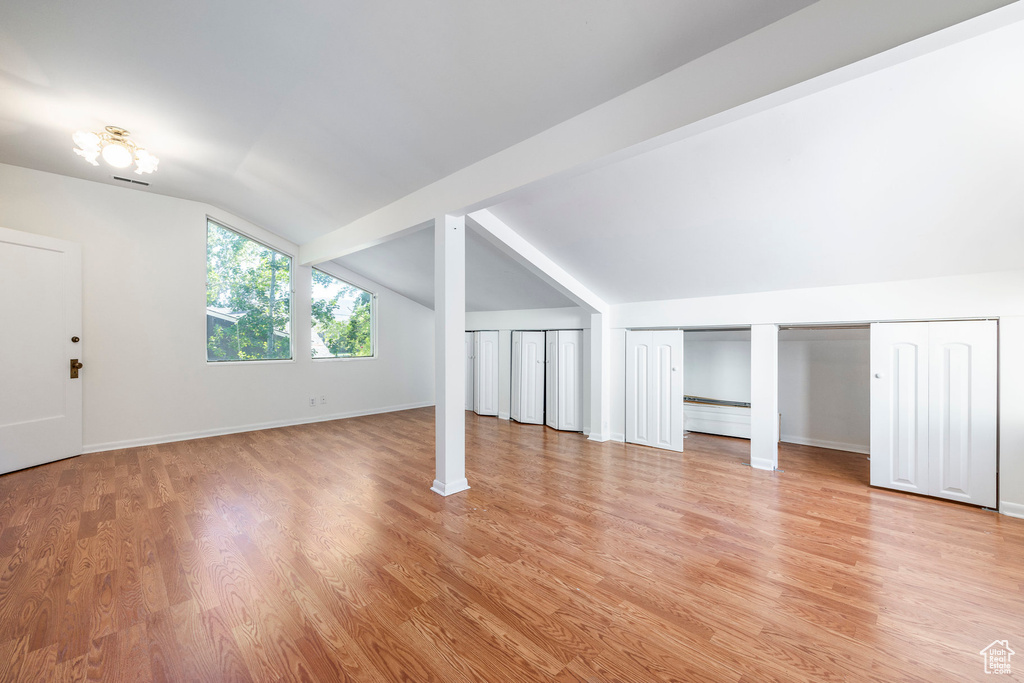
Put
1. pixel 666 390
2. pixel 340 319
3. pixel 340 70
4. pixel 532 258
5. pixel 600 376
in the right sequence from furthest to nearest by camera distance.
Answer: pixel 340 319 → pixel 600 376 → pixel 666 390 → pixel 532 258 → pixel 340 70

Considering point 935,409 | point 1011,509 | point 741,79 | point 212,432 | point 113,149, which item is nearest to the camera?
point 741,79

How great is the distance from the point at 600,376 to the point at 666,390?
2.65 feet

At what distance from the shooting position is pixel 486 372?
6.84 m

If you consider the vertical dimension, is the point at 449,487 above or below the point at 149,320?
below

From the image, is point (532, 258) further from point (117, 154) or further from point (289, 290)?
point (289, 290)

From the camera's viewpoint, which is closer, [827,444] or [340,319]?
[827,444]

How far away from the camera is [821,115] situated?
2084 mm

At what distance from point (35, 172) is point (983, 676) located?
785 cm

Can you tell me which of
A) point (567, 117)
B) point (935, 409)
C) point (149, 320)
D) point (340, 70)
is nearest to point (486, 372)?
point (149, 320)

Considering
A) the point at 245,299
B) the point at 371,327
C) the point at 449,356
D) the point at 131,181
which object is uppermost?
the point at 131,181

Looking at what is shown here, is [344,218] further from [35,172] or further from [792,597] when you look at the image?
[792,597]

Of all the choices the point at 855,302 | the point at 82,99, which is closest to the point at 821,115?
the point at 855,302

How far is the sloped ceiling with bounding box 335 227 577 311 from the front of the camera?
15.5 feet

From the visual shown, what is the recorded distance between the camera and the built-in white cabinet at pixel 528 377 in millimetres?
6059
